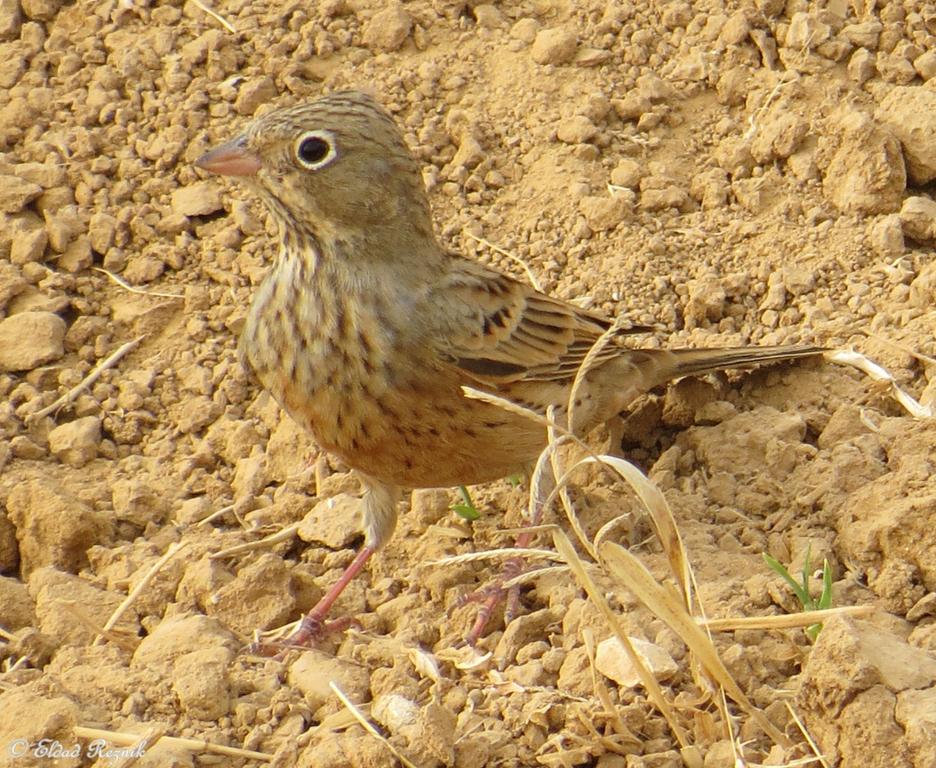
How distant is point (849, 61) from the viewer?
7723 mm

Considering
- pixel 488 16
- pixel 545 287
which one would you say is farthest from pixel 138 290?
pixel 488 16

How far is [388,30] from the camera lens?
7.98 meters

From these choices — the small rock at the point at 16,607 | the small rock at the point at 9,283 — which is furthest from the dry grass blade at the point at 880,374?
the small rock at the point at 9,283

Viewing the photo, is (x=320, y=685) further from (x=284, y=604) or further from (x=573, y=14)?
(x=573, y=14)

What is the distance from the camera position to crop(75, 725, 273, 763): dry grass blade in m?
4.77

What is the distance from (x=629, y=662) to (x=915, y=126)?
3485 mm

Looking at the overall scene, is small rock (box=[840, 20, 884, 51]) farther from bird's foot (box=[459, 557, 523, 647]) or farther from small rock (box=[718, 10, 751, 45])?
bird's foot (box=[459, 557, 523, 647])

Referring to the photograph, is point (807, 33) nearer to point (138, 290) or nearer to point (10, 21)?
point (138, 290)

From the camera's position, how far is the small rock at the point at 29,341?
6.99 meters

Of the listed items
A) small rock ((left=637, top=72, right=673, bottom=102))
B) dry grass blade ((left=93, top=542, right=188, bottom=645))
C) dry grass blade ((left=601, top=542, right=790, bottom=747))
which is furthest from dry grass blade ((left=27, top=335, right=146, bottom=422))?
dry grass blade ((left=601, top=542, right=790, bottom=747))

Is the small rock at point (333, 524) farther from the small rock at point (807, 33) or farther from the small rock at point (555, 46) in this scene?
the small rock at point (807, 33)

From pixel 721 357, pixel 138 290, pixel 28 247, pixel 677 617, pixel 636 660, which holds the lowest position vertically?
pixel 138 290

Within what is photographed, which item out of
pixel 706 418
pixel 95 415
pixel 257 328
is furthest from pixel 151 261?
pixel 706 418

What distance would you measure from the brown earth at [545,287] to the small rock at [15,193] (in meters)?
0.02
